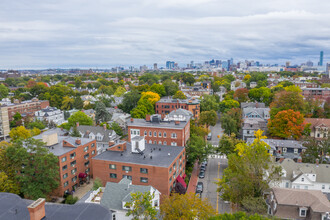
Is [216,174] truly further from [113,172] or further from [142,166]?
[113,172]

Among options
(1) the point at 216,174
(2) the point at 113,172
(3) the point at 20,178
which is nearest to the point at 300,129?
(1) the point at 216,174

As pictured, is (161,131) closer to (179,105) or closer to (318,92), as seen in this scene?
(179,105)

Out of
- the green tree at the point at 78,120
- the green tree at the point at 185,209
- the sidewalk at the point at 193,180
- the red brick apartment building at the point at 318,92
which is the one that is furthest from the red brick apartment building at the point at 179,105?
the green tree at the point at 185,209

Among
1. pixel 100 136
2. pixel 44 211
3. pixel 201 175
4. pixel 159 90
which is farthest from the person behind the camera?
pixel 159 90

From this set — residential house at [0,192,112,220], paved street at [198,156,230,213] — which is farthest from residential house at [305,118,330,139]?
residential house at [0,192,112,220]

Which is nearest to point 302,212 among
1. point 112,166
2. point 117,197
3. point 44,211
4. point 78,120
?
point 117,197

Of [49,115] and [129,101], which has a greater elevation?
[129,101]

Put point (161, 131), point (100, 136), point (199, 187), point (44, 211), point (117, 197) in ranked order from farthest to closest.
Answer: point (100, 136) < point (161, 131) < point (199, 187) < point (117, 197) < point (44, 211)
